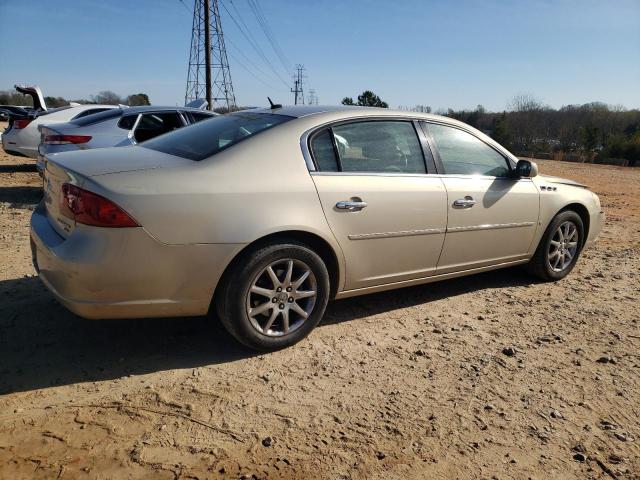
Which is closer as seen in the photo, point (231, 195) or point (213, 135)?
point (231, 195)

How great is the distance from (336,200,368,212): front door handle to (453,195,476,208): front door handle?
91 centimetres

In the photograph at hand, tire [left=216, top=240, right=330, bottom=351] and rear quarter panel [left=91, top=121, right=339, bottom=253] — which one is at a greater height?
rear quarter panel [left=91, top=121, right=339, bottom=253]

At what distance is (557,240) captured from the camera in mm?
5047

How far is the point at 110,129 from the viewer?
7461 mm

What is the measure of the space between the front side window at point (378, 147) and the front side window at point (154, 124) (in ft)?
15.8

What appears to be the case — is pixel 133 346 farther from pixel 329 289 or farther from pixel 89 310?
pixel 329 289

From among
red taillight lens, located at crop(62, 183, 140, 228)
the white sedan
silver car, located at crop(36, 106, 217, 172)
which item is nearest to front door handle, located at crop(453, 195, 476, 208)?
red taillight lens, located at crop(62, 183, 140, 228)

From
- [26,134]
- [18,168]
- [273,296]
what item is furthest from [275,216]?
[18,168]

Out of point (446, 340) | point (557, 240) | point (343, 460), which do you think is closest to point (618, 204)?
point (557, 240)

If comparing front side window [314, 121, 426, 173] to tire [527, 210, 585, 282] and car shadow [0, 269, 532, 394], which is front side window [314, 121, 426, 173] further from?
tire [527, 210, 585, 282]

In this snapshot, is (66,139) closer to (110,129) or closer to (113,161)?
(110,129)

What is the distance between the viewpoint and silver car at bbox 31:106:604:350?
283 centimetres

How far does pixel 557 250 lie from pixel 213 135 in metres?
3.46

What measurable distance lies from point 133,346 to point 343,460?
1694 mm
